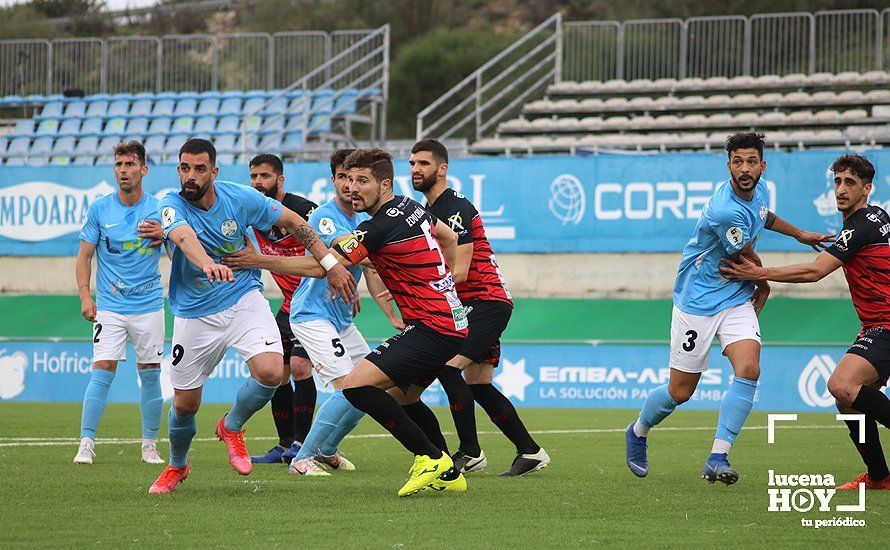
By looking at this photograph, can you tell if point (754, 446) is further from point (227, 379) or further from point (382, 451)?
point (227, 379)

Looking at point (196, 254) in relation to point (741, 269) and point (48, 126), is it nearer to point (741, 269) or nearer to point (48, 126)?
point (741, 269)

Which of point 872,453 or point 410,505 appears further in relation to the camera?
point 872,453

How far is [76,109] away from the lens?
2917 centimetres

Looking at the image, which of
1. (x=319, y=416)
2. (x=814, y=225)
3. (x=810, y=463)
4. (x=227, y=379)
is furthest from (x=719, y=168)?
(x=319, y=416)

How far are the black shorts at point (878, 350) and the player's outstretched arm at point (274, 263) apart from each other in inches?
145

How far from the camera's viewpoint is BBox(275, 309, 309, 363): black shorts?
10.2 meters

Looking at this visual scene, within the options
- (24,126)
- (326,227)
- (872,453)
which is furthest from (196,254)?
(24,126)

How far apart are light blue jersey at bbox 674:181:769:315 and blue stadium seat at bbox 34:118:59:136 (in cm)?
2305

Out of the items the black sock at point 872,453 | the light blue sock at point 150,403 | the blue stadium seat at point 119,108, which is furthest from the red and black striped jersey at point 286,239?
the blue stadium seat at point 119,108

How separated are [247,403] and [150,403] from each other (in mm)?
2001

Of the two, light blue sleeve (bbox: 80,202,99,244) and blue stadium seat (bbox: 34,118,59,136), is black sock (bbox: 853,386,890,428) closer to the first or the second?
light blue sleeve (bbox: 80,202,99,244)

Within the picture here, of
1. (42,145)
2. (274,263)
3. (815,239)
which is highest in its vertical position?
(42,145)

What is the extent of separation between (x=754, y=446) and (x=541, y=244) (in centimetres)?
1018

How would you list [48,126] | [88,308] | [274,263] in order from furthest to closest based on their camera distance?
[48,126], [88,308], [274,263]
